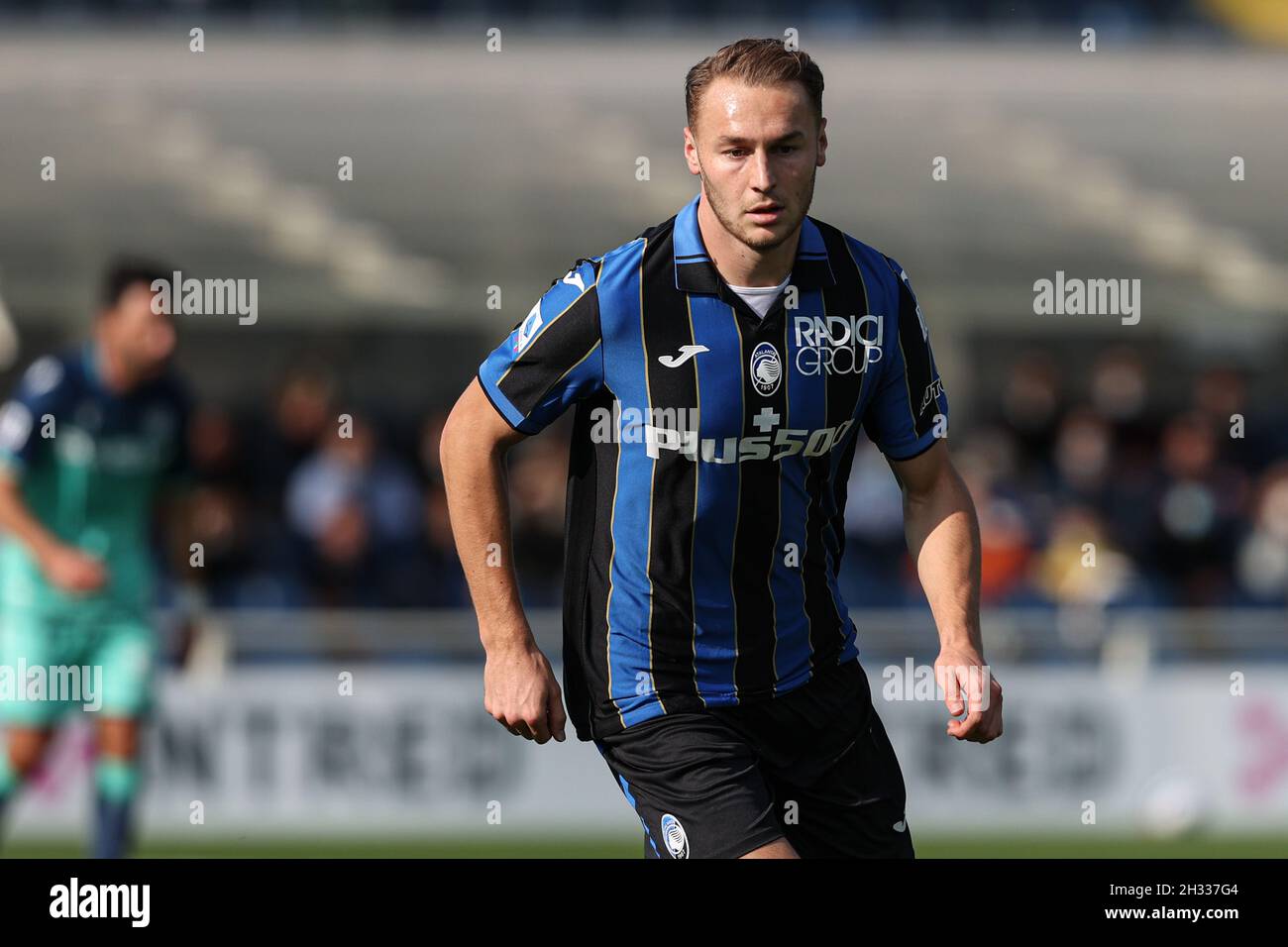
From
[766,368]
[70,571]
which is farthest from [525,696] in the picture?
[70,571]

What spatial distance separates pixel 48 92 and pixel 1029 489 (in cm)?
1035

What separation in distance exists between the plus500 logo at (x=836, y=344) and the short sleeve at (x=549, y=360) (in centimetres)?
42

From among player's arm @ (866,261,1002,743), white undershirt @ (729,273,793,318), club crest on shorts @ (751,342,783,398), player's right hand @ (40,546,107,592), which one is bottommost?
player's right hand @ (40,546,107,592)

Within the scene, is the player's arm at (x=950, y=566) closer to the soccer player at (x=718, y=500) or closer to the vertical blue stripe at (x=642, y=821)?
the soccer player at (x=718, y=500)

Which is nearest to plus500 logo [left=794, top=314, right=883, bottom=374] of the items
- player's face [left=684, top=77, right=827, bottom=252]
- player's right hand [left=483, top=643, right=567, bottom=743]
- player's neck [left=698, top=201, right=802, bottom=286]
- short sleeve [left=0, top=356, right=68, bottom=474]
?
player's neck [left=698, top=201, right=802, bottom=286]

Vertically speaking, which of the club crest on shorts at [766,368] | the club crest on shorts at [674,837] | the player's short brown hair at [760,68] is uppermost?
the player's short brown hair at [760,68]

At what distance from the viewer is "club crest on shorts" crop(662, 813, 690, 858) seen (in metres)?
3.76

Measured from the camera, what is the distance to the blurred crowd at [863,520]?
10656 mm

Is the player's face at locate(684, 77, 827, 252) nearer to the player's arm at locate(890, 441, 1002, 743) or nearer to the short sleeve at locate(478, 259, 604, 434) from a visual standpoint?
the short sleeve at locate(478, 259, 604, 434)

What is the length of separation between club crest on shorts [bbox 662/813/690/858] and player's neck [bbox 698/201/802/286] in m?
1.12

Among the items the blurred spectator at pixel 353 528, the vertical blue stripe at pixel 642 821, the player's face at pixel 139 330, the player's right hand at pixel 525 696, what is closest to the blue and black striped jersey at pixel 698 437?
the vertical blue stripe at pixel 642 821

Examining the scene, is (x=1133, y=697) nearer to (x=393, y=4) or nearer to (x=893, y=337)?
(x=893, y=337)

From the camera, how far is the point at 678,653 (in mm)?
3854

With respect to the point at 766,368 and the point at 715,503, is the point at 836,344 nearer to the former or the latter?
the point at 766,368
